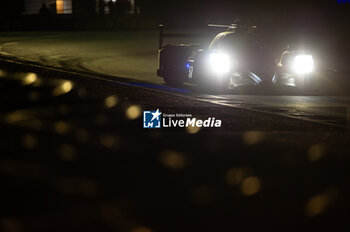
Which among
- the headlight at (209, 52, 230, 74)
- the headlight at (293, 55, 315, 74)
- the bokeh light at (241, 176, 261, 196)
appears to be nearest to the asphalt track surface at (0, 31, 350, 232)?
the bokeh light at (241, 176, 261, 196)

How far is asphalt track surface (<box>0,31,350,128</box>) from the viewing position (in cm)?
1157

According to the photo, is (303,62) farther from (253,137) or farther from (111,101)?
(253,137)

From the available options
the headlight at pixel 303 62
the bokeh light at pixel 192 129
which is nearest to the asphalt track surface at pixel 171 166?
the bokeh light at pixel 192 129

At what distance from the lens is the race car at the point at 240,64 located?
1327 cm

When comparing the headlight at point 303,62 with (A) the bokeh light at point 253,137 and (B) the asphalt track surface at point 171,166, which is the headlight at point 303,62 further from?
(A) the bokeh light at point 253,137

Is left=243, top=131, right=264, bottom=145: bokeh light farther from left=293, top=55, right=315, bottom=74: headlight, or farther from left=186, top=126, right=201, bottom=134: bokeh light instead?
left=293, top=55, right=315, bottom=74: headlight

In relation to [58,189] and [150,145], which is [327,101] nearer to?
[150,145]

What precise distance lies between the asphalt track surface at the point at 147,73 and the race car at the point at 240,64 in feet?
0.91

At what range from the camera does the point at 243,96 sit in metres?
13.1

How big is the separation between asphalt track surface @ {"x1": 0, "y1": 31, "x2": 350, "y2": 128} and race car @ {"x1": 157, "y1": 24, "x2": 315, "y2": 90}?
0.28 m

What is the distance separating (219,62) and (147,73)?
4747mm

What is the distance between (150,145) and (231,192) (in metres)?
2.25

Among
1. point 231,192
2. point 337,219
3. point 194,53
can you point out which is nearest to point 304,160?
point 231,192

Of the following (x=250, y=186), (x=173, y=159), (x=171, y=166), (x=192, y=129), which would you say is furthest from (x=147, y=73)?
(x=250, y=186)
